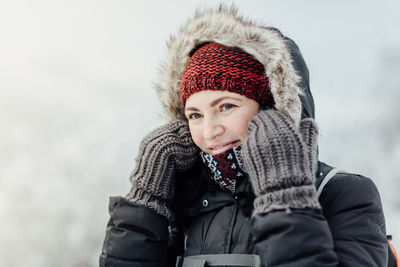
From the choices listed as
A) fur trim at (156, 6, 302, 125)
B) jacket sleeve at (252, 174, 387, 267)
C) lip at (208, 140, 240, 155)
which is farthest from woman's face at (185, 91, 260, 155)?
jacket sleeve at (252, 174, 387, 267)

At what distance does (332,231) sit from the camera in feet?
4.22

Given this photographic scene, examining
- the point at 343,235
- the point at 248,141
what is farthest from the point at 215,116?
the point at 343,235

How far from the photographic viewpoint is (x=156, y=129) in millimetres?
1701

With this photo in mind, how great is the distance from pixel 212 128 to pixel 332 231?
1.87 ft

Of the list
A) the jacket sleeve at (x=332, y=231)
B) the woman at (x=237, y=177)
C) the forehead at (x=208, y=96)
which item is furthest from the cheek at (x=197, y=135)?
the jacket sleeve at (x=332, y=231)

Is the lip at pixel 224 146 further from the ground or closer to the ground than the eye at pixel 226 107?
closer to the ground

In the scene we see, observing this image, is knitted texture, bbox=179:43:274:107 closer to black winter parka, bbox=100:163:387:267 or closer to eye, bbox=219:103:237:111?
eye, bbox=219:103:237:111

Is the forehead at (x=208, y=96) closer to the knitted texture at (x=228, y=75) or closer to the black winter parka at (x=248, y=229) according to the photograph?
the knitted texture at (x=228, y=75)

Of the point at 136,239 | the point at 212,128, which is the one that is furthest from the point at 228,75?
the point at 136,239

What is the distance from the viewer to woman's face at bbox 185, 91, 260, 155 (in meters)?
1.46

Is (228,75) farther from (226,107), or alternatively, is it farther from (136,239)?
(136,239)

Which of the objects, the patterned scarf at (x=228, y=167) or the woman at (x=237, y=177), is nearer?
the woman at (x=237, y=177)

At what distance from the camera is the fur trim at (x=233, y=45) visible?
4.76ft

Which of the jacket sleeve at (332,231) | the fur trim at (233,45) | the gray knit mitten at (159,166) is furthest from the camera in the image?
the gray knit mitten at (159,166)
